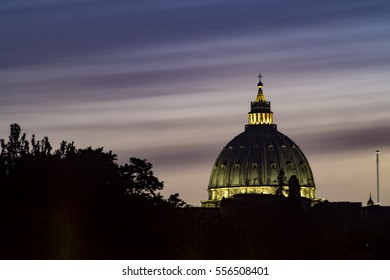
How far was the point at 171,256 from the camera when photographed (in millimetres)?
67312

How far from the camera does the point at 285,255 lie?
79.1m

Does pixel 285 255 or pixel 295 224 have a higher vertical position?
pixel 295 224

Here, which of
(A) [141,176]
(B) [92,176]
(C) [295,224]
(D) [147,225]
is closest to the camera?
(D) [147,225]

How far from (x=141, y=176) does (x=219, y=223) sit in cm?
2577

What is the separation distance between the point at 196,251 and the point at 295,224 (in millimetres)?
Result: 105974

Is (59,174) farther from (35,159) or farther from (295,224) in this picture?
(295,224)

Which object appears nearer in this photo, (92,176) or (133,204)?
(133,204)

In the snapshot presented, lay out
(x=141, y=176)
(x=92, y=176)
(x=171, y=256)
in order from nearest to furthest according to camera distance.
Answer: (x=171, y=256)
(x=92, y=176)
(x=141, y=176)

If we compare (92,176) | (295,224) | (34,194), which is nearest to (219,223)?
(92,176)

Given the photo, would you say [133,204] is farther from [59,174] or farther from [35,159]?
[35,159]

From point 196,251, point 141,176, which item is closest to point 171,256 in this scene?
point 196,251
